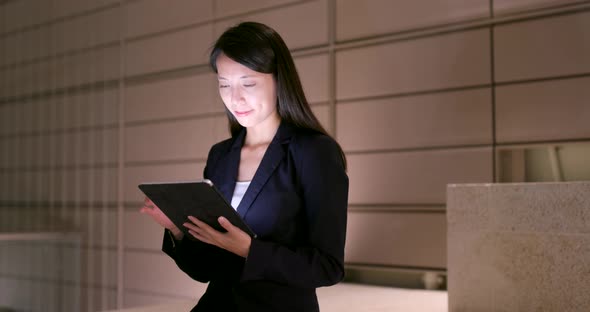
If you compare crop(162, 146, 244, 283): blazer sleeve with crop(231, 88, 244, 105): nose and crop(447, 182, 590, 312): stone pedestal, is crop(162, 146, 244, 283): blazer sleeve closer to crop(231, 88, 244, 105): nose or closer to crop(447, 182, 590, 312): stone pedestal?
crop(231, 88, 244, 105): nose

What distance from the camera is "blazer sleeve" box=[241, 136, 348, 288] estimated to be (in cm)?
136

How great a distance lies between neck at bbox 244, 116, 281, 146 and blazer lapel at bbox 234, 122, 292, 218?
0.08m

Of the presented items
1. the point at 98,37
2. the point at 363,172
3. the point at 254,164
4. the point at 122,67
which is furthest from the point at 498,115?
the point at 98,37

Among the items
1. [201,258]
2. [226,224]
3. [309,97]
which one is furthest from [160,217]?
[309,97]

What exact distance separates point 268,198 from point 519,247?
5.03 ft

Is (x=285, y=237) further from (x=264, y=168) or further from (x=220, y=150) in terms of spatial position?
(x=220, y=150)

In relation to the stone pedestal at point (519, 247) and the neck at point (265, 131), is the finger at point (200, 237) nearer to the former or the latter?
the neck at point (265, 131)

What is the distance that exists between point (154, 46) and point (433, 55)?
8.07 feet

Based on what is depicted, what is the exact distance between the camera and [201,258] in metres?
1.52

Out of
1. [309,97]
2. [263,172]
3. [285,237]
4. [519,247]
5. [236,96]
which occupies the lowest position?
[519,247]

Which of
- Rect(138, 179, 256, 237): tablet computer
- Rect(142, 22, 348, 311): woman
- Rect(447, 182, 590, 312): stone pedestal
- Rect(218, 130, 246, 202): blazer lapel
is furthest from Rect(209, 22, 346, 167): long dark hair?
Rect(447, 182, 590, 312): stone pedestal

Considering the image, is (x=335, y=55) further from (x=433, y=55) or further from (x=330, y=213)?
(x=330, y=213)

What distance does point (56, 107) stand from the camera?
19.4 ft

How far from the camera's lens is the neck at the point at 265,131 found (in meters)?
1.57
